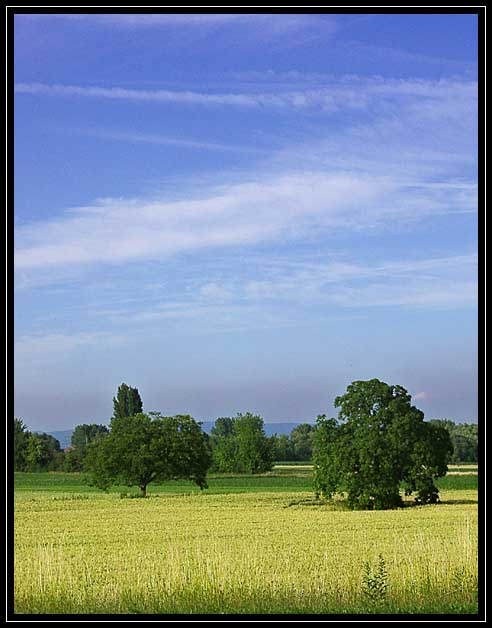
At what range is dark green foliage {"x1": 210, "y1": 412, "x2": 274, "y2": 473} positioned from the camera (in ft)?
67.1

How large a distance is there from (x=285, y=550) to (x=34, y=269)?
3.71 metres

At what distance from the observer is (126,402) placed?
1884 cm

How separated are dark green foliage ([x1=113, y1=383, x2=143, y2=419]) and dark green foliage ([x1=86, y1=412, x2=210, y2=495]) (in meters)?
0.40

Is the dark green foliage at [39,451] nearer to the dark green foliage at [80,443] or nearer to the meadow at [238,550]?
the meadow at [238,550]

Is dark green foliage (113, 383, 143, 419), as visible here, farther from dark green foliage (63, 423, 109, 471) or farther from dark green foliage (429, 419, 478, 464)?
dark green foliage (429, 419, 478, 464)

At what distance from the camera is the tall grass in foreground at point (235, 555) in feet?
13.9

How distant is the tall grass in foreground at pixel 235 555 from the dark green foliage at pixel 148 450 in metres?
0.58

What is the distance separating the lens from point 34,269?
6.80 metres

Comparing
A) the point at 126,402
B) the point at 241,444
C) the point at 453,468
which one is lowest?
the point at 453,468

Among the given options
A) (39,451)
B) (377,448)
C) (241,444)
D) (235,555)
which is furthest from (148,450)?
(235,555)

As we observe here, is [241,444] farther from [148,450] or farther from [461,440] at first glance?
[461,440]

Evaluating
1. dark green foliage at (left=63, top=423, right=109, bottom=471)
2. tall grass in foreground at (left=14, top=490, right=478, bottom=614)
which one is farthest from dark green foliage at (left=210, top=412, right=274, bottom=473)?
dark green foliage at (left=63, top=423, right=109, bottom=471)

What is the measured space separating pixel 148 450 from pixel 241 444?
358 centimetres

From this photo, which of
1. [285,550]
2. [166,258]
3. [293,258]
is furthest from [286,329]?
[166,258]
